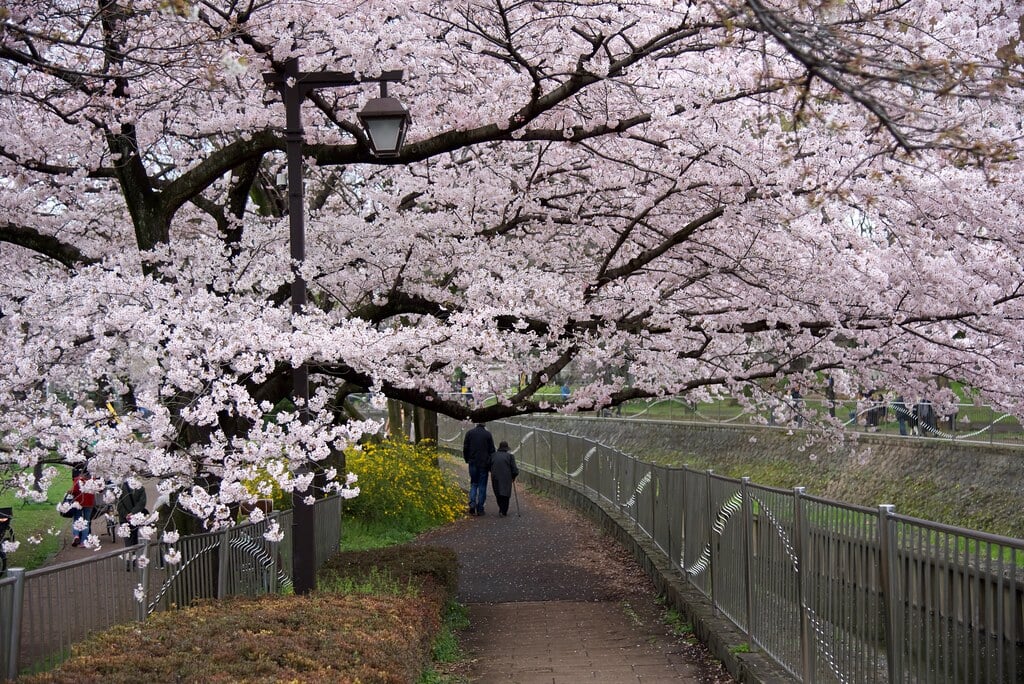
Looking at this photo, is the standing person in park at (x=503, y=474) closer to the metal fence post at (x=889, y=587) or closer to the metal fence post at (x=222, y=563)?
the metal fence post at (x=222, y=563)

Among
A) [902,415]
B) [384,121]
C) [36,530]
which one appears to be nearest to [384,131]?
[384,121]

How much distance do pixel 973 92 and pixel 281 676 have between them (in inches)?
162

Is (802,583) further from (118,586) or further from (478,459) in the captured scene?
A: (478,459)

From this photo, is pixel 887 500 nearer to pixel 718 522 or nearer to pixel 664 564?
pixel 664 564

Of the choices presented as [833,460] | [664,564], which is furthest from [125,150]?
[833,460]

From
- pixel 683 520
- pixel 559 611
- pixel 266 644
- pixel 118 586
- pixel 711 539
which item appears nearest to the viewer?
pixel 266 644

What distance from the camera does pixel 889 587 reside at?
4836mm

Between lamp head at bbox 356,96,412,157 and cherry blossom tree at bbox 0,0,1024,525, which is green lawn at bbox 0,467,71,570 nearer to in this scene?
cherry blossom tree at bbox 0,0,1024,525

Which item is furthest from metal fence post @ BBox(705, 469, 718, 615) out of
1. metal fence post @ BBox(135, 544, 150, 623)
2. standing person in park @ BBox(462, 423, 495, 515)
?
standing person in park @ BBox(462, 423, 495, 515)

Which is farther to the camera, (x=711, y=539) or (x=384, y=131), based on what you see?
(x=711, y=539)

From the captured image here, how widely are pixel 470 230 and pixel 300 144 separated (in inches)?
138

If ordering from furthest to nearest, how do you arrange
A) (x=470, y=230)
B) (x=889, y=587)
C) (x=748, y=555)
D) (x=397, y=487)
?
1. (x=397, y=487)
2. (x=470, y=230)
3. (x=748, y=555)
4. (x=889, y=587)

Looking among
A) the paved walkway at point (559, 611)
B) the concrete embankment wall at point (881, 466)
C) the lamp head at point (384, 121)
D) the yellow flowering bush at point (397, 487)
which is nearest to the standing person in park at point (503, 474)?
the paved walkway at point (559, 611)

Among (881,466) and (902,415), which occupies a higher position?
(902,415)
